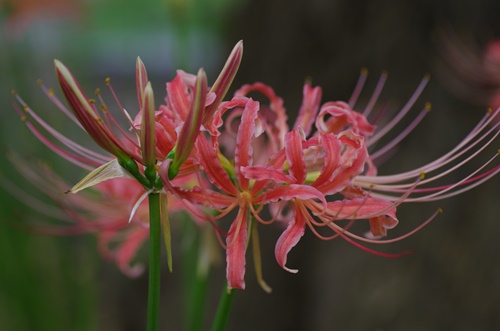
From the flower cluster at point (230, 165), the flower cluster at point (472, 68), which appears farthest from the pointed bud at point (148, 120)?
the flower cluster at point (472, 68)

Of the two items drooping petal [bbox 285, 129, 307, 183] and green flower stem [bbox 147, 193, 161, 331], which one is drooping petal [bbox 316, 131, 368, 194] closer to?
drooping petal [bbox 285, 129, 307, 183]

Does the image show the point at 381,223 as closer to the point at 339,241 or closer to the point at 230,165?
the point at 230,165

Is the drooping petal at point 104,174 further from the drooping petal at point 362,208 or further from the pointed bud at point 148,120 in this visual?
the drooping petal at point 362,208

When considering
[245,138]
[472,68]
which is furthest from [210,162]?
[472,68]

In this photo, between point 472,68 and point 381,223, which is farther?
point 472,68

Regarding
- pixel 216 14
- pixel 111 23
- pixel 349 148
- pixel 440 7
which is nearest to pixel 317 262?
pixel 440 7

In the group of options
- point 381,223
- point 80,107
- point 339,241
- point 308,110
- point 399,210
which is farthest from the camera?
point 339,241
